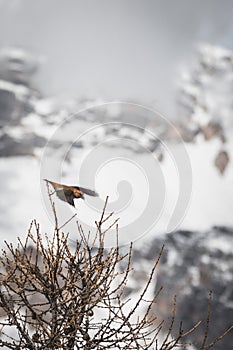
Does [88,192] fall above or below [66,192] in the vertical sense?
below

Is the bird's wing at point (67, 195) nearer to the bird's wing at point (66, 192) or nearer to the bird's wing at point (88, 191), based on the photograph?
the bird's wing at point (66, 192)

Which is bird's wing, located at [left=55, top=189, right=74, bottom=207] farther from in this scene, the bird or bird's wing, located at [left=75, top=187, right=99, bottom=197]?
bird's wing, located at [left=75, top=187, right=99, bottom=197]

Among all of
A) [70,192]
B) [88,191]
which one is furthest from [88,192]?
[70,192]

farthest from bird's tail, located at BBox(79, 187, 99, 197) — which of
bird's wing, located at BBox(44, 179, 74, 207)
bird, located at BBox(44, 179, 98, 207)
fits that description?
bird's wing, located at BBox(44, 179, 74, 207)

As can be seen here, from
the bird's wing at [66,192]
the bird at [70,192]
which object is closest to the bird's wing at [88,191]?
the bird at [70,192]

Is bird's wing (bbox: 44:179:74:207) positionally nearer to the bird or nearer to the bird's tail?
the bird

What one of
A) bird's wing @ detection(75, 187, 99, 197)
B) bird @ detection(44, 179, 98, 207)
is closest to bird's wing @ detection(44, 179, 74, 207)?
bird @ detection(44, 179, 98, 207)

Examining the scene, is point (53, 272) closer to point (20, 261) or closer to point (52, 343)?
point (20, 261)

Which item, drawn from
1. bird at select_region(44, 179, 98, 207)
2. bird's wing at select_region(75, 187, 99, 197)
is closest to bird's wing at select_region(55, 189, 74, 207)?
bird at select_region(44, 179, 98, 207)

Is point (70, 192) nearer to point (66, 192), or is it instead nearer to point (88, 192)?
point (66, 192)

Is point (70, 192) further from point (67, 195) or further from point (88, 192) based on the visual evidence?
point (88, 192)

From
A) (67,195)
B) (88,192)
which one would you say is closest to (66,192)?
(67,195)

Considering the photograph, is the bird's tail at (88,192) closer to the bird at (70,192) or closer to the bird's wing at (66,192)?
the bird at (70,192)

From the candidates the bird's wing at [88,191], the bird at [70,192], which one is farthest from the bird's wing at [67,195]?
the bird's wing at [88,191]
